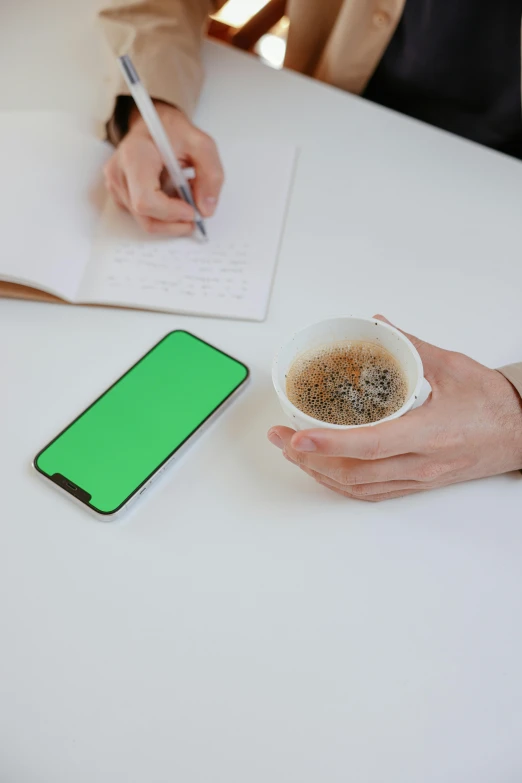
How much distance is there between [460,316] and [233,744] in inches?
20.8

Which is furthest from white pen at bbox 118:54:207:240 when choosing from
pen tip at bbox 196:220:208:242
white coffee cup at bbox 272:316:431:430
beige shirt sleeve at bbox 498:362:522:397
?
beige shirt sleeve at bbox 498:362:522:397

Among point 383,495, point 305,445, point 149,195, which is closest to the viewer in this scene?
point 305,445

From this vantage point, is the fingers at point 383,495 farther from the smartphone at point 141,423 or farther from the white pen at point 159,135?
the white pen at point 159,135

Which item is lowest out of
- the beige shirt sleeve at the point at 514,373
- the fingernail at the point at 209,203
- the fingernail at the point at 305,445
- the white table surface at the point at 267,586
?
the white table surface at the point at 267,586

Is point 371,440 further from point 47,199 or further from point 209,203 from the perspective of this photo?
point 47,199

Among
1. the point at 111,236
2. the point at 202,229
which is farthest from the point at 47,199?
the point at 202,229

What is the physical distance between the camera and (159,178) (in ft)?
2.86

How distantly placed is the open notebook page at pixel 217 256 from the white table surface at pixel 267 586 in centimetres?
3

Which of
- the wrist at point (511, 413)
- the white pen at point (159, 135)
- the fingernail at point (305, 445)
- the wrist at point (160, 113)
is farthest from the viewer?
the wrist at point (160, 113)

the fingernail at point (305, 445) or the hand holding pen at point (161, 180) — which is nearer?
the fingernail at point (305, 445)

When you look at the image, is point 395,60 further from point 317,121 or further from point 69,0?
point 69,0

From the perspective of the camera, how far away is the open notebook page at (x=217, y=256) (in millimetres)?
782

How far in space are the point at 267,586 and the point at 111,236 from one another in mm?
532

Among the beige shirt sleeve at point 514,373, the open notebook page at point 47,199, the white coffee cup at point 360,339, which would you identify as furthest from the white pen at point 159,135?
the beige shirt sleeve at point 514,373
